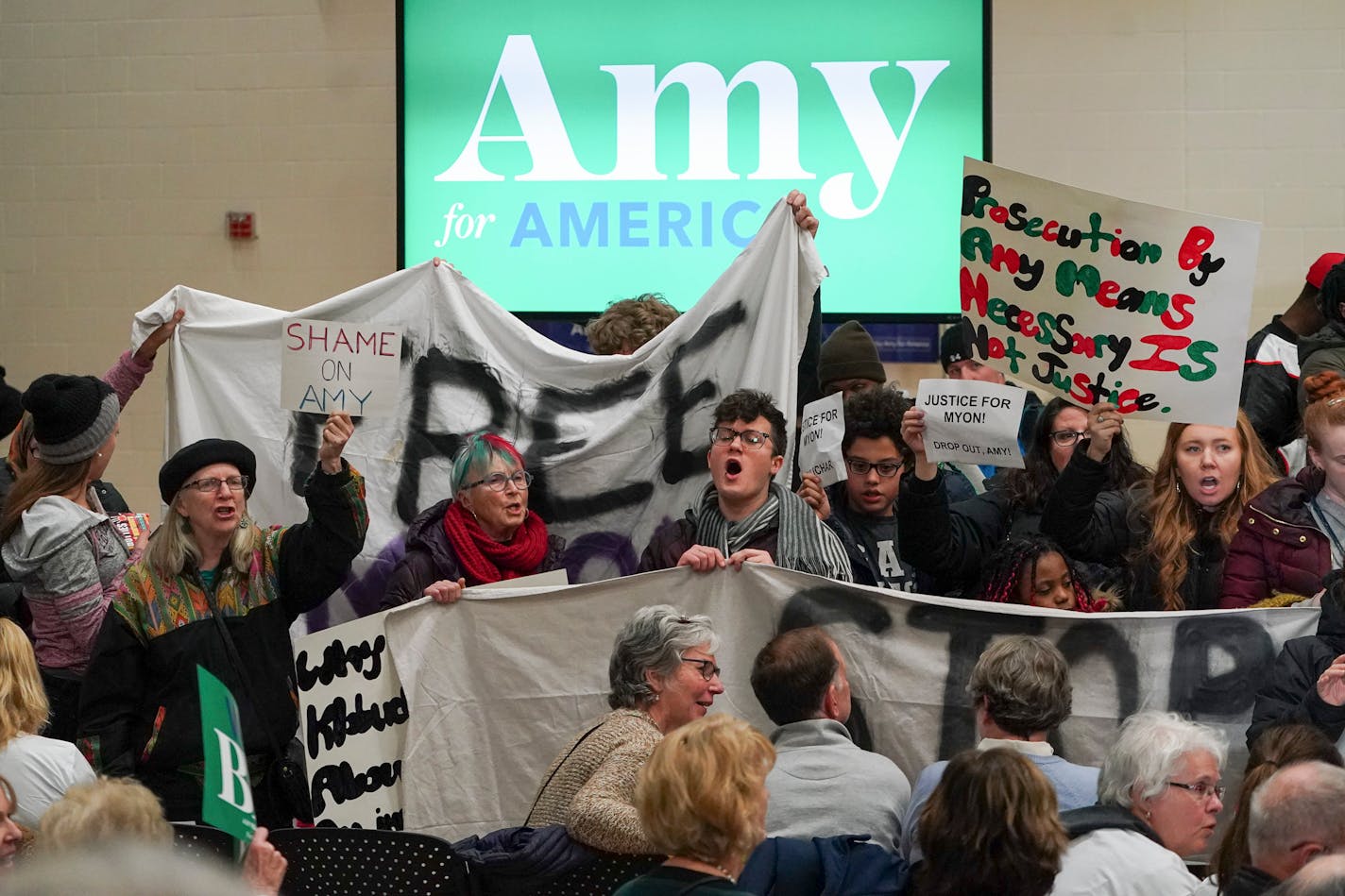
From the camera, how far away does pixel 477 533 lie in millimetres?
4645

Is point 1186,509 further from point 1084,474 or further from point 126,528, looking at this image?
point 126,528

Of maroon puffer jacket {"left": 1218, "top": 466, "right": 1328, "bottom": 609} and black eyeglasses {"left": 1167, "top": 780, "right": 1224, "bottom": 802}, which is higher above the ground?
maroon puffer jacket {"left": 1218, "top": 466, "right": 1328, "bottom": 609}

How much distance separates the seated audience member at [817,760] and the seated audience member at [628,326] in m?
1.80

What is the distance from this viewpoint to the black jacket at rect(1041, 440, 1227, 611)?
4.61m

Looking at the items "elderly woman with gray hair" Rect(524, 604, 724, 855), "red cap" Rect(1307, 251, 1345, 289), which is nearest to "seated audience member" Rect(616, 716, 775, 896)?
"elderly woman with gray hair" Rect(524, 604, 724, 855)

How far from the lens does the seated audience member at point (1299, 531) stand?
4297mm

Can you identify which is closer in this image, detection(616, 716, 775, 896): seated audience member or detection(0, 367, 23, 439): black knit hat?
detection(616, 716, 775, 896): seated audience member

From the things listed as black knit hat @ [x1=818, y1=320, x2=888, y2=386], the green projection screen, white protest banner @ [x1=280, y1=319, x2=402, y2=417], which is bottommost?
white protest banner @ [x1=280, y1=319, x2=402, y2=417]

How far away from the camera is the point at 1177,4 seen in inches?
304

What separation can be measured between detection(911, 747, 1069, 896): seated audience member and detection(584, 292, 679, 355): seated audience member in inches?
100.0

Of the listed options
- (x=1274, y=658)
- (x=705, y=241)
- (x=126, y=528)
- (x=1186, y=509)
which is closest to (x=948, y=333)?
(x=705, y=241)

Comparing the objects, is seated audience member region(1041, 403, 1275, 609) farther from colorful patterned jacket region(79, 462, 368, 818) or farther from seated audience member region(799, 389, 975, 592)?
colorful patterned jacket region(79, 462, 368, 818)

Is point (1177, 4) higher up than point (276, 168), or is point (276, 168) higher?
point (1177, 4)

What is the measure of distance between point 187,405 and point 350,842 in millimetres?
2154
